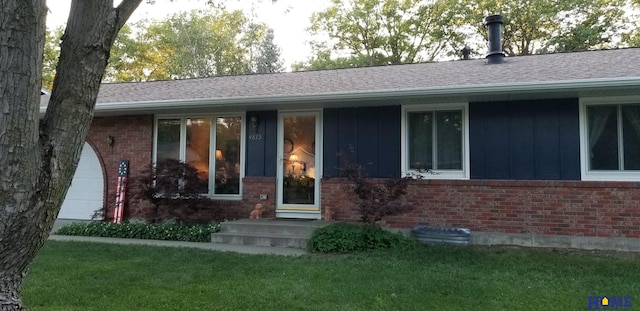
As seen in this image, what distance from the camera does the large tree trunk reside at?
2.17 meters

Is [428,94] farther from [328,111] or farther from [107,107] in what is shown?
[107,107]

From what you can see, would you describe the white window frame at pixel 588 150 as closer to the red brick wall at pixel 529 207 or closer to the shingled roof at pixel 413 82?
the red brick wall at pixel 529 207

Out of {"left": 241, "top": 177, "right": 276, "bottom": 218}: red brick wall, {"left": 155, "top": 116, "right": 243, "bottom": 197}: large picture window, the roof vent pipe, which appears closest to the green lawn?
{"left": 241, "top": 177, "right": 276, "bottom": 218}: red brick wall

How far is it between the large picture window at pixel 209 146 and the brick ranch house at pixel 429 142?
0.02 meters

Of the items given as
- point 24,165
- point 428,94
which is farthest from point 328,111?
point 24,165

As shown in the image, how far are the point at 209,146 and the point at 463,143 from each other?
4748 millimetres

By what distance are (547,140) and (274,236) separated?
447cm

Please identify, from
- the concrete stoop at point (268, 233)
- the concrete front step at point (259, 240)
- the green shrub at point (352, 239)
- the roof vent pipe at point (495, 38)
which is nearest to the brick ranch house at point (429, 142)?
the roof vent pipe at point (495, 38)

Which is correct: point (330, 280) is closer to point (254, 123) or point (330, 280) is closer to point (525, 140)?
point (525, 140)

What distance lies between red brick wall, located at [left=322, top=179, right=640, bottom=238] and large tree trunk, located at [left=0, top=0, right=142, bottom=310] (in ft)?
18.3

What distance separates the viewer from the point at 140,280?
463 cm

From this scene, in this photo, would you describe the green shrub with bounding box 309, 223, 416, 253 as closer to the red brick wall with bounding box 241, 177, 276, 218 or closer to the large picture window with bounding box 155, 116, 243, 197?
the red brick wall with bounding box 241, 177, 276, 218

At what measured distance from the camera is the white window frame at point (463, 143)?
23.1 ft

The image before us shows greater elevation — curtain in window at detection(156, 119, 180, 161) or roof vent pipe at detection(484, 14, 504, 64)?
roof vent pipe at detection(484, 14, 504, 64)
